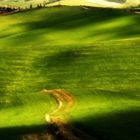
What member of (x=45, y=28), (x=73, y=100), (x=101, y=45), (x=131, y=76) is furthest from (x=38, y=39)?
(x=73, y=100)

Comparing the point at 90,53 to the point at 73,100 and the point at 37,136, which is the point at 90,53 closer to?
the point at 73,100

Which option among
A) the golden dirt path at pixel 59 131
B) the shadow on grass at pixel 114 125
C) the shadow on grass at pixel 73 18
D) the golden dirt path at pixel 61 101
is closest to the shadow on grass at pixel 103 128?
the shadow on grass at pixel 114 125

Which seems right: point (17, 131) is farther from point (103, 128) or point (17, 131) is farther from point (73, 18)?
point (73, 18)

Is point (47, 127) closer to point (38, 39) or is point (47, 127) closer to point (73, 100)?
point (73, 100)

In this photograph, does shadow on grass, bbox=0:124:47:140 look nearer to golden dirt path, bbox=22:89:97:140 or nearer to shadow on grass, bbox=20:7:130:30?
golden dirt path, bbox=22:89:97:140

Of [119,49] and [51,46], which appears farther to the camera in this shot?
[51,46]

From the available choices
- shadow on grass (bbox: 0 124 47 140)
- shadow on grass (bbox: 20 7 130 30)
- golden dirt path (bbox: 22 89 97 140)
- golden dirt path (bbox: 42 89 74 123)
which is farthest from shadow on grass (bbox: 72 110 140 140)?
shadow on grass (bbox: 20 7 130 30)

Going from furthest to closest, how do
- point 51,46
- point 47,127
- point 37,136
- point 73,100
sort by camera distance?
point 51,46, point 73,100, point 47,127, point 37,136

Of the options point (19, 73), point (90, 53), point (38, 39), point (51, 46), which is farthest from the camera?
point (38, 39)

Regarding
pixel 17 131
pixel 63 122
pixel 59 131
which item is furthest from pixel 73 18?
pixel 59 131
